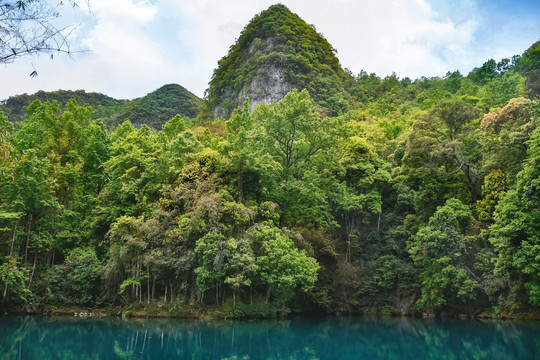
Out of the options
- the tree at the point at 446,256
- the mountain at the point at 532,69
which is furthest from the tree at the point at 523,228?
the mountain at the point at 532,69

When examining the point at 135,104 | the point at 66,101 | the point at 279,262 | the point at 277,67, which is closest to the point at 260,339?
the point at 279,262

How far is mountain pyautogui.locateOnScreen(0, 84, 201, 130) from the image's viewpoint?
6306cm

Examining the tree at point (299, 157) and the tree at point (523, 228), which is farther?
the tree at point (299, 157)

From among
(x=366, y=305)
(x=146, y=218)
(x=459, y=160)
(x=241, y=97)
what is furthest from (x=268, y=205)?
(x=241, y=97)

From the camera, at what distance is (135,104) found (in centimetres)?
6881

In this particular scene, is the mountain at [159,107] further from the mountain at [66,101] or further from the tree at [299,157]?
the tree at [299,157]

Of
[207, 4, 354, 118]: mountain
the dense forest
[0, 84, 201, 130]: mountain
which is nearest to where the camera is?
the dense forest

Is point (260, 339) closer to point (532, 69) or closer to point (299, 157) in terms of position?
point (299, 157)

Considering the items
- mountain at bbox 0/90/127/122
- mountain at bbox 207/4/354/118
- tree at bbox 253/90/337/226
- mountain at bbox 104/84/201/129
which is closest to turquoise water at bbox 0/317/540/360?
tree at bbox 253/90/337/226

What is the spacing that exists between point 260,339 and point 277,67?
148 feet

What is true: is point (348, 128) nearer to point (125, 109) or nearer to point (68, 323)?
point (68, 323)

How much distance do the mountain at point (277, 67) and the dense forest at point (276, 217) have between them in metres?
23.9

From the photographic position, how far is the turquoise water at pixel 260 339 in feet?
41.1

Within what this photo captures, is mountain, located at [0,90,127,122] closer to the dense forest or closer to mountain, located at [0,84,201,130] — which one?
mountain, located at [0,84,201,130]
